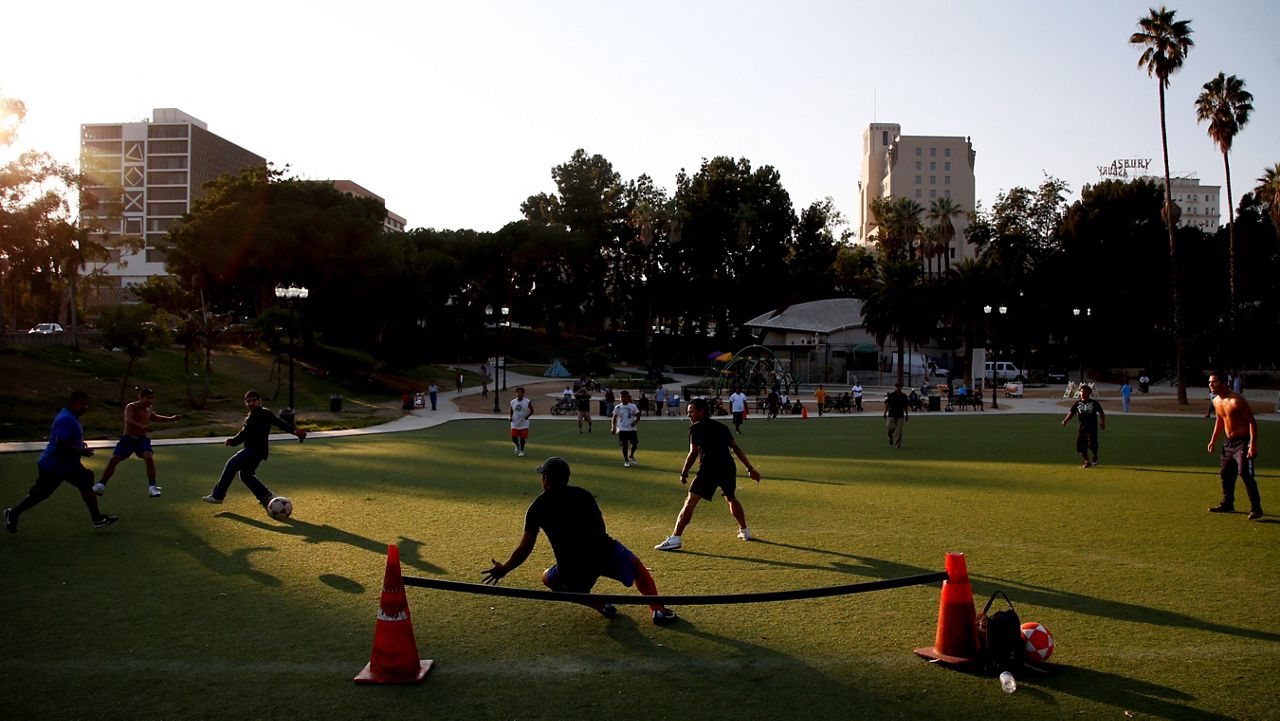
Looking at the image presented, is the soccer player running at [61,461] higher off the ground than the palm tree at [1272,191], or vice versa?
the palm tree at [1272,191]

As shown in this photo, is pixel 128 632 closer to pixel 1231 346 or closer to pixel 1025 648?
pixel 1025 648

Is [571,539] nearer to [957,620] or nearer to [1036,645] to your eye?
[957,620]

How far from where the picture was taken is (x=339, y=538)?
1020cm

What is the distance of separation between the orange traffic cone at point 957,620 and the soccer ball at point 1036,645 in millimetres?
313

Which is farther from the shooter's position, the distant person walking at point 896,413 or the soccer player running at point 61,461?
the distant person walking at point 896,413

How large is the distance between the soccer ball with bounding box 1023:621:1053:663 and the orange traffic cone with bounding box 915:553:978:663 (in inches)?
12.3

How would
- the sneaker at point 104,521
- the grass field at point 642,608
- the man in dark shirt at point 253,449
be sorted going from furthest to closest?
the man in dark shirt at point 253,449 → the sneaker at point 104,521 → the grass field at point 642,608

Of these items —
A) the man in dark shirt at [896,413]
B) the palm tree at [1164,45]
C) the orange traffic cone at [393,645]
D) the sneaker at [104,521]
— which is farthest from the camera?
the palm tree at [1164,45]

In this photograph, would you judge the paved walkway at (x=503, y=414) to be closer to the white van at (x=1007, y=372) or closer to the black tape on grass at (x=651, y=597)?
→ the white van at (x=1007, y=372)

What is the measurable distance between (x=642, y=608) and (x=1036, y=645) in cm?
301

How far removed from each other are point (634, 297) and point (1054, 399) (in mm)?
46345

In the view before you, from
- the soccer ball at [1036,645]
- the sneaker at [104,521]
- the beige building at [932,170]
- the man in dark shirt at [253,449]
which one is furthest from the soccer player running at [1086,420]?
the beige building at [932,170]

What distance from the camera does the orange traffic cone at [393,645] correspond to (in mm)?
5520

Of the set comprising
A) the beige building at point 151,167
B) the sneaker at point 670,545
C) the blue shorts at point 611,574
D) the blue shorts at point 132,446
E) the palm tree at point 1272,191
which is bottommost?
the sneaker at point 670,545
